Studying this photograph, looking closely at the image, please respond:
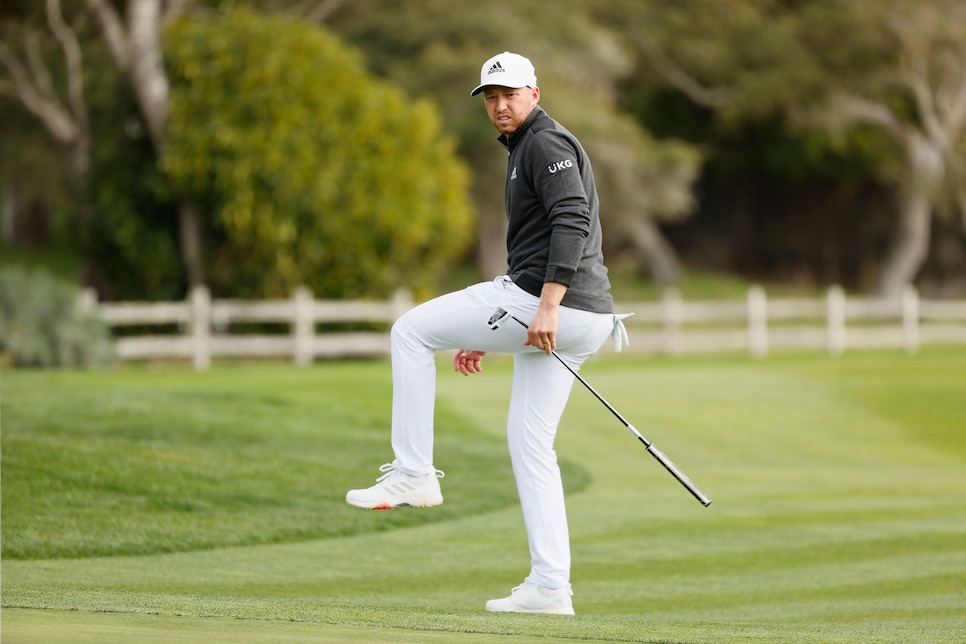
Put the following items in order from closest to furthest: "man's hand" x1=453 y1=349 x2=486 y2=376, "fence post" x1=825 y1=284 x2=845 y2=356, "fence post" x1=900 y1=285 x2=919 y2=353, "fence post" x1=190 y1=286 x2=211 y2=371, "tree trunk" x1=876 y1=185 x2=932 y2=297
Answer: "man's hand" x1=453 y1=349 x2=486 y2=376 < "fence post" x1=190 y1=286 x2=211 y2=371 < "fence post" x1=825 y1=284 x2=845 y2=356 < "fence post" x1=900 y1=285 x2=919 y2=353 < "tree trunk" x1=876 y1=185 x2=932 y2=297

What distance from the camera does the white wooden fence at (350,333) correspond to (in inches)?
912

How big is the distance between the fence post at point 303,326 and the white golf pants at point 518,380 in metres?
17.5

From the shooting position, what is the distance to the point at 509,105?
234 inches

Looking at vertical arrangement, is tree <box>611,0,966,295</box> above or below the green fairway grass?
above

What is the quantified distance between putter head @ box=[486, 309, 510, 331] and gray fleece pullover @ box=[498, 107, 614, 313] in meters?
0.14

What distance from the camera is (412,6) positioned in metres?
34.6

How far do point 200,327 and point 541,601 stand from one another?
57.6 feet

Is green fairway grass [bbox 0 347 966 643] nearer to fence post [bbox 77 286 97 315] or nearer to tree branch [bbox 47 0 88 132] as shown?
fence post [bbox 77 286 97 315]

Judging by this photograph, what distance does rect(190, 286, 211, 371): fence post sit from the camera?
23.1 metres

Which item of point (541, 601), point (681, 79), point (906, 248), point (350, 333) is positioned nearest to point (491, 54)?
point (681, 79)

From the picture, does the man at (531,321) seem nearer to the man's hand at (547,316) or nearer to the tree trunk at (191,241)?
the man's hand at (547,316)

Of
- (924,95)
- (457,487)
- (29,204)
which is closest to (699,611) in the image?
(457,487)

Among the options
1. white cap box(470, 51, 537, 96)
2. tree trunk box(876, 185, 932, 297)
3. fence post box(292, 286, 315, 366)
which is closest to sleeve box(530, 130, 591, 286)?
white cap box(470, 51, 537, 96)

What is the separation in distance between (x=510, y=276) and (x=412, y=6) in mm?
29400
